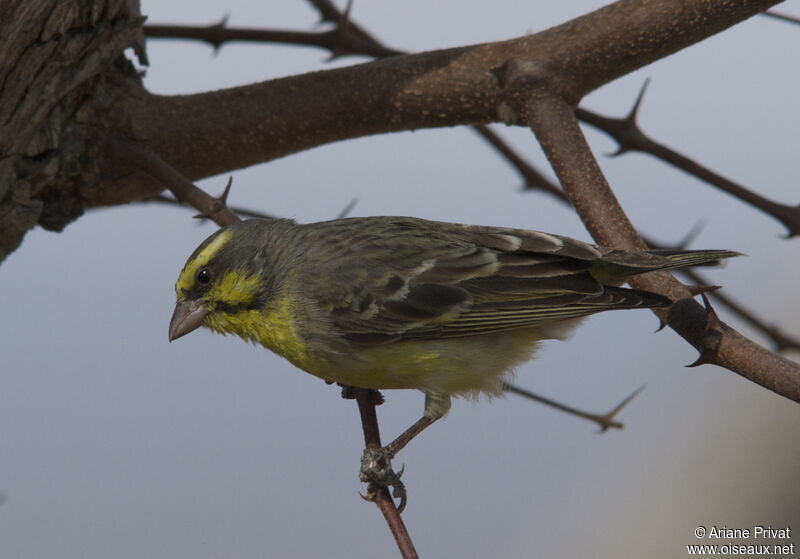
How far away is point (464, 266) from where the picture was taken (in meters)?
4.64

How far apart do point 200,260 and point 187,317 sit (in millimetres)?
262

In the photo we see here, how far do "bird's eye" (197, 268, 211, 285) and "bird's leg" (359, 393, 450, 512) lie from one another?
1.11 m

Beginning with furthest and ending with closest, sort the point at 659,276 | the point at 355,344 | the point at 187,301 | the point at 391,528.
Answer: the point at 187,301, the point at 355,344, the point at 659,276, the point at 391,528

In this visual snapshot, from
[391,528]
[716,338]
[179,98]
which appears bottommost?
[391,528]

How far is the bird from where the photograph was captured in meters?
4.42

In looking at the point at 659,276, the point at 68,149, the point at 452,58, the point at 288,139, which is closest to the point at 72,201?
the point at 68,149

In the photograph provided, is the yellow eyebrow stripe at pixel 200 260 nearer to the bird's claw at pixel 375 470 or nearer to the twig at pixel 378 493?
the twig at pixel 378 493

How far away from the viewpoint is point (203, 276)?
4664 mm

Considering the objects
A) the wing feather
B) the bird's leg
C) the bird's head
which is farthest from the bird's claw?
the bird's head

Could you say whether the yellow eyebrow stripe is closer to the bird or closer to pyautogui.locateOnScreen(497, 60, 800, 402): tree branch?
the bird

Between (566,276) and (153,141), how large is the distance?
77.2 inches

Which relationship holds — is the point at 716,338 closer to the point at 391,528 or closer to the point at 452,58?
the point at 391,528

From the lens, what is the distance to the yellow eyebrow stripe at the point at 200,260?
4641 millimetres

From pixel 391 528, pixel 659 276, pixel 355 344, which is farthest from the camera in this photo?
pixel 355 344
